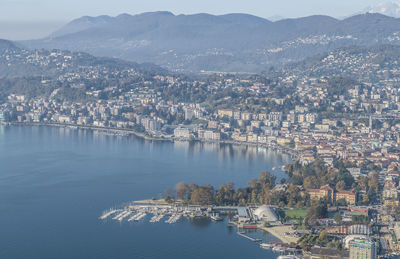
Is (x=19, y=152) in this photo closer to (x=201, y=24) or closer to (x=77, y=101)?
(x=77, y=101)

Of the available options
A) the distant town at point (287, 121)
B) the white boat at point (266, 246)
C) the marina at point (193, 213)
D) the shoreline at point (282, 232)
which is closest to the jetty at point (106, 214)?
the marina at point (193, 213)

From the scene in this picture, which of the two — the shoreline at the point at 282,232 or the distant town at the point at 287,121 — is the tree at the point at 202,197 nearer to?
the distant town at the point at 287,121

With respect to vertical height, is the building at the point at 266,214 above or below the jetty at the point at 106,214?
above

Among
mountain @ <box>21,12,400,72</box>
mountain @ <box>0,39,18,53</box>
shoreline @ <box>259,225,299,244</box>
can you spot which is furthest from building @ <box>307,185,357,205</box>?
mountain @ <box>0,39,18,53</box>

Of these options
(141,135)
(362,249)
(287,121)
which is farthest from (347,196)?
(141,135)

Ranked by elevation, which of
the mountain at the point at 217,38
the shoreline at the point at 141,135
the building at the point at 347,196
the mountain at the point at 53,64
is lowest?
the building at the point at 347,196

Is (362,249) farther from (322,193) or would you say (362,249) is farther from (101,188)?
(101,188)
